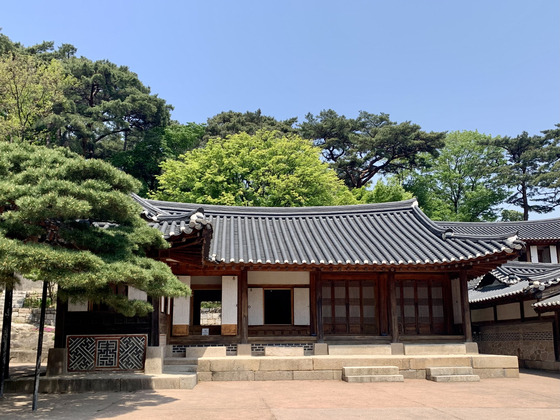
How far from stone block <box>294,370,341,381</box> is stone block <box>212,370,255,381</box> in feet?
4.32

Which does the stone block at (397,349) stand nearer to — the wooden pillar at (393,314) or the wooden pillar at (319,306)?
the wooden pillar at (393,314)

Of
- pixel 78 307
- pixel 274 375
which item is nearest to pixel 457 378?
pixel 274 375

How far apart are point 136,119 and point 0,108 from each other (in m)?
13.6

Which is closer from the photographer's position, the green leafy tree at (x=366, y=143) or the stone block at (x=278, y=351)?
the stone block at (x=278, y=351)

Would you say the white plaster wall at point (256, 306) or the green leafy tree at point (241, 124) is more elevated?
the green leafy tree at point (241, 124)

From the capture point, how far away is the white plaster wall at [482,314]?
20.2m

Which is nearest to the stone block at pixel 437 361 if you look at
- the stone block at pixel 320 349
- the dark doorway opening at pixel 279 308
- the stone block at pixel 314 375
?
the stone block at pixel 314 375

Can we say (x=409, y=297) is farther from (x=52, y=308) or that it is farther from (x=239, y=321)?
(x=52, y=308)

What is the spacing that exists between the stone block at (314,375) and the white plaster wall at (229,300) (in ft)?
9.41

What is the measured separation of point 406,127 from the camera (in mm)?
40406

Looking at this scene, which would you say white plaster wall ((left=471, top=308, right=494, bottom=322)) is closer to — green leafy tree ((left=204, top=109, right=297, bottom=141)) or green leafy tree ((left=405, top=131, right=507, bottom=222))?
green leafy tree ((left=405, top=131, right=507, bottom=222))

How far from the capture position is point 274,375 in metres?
13.6

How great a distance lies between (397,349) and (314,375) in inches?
130

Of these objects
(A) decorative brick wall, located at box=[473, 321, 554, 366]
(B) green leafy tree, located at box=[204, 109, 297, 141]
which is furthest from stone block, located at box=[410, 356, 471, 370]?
(B) green leafy tree, located at box=[204, 109, 297, 141]
